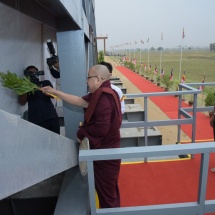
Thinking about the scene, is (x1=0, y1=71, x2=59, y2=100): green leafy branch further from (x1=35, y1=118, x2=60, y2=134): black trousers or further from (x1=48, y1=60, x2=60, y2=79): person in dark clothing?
(x1=48, y1=60, x2=60, y2=79): person in dark clothing

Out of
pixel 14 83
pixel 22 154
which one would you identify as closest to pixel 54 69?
pixel 14 83

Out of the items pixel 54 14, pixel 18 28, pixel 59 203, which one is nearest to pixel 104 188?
pixel 59 203

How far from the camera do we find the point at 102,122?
212cm

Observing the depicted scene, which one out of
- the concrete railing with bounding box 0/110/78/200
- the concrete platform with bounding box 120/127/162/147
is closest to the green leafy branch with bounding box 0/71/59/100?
the concrete railing with bounding box 0/110/78/200

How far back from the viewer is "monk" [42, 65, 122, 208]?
2.15 metres

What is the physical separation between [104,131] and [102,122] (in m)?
0.09

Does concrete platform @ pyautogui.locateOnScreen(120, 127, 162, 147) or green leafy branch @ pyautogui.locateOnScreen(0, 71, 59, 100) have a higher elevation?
green leafy branch @ pyautogui.locateOnScreen(0, 71, 59, 100)

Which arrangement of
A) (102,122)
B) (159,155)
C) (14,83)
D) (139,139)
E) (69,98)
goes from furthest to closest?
(139,139), (69,98), (102,122), (14,83), (159,155)

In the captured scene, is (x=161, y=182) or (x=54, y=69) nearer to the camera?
(x=161, y=182)

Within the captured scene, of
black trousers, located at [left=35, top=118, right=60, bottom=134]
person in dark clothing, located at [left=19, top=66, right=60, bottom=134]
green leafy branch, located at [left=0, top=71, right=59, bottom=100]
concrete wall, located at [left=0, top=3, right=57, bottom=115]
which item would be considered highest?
concrete wall, located at [left=0, top=3, right=57, bottom=115]

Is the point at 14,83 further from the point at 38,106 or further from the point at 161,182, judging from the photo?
the point at 161,182

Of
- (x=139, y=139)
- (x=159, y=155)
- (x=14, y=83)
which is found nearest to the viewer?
(x=159, y=155)

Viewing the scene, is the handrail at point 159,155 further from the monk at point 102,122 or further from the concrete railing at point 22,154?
the monk at point 102,122

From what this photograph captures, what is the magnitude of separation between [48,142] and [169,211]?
42.4 inches
